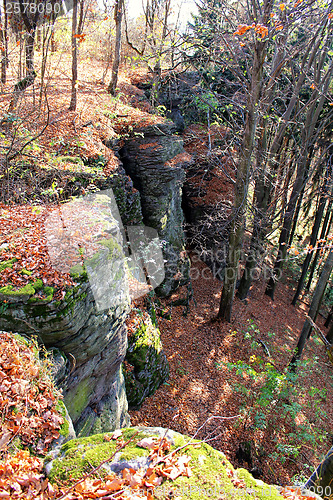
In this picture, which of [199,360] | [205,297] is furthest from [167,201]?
[199,360]

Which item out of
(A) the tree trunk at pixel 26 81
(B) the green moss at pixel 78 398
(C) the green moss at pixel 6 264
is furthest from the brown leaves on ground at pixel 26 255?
(A) the tree trunk at pixel 26 81

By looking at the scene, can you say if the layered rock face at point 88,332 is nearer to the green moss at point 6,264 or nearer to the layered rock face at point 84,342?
the layered rock face at point 84,342

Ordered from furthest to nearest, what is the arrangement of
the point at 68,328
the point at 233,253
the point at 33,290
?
the point at 233,253
the point at 68,328
the point at 33,290

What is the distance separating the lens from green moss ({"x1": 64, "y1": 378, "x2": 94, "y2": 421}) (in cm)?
392

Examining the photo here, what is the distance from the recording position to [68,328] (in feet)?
11.9

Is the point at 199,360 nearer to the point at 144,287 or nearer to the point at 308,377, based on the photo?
the point at 144,287

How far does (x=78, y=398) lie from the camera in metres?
4.13

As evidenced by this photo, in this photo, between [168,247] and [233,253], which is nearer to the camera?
[233,253]

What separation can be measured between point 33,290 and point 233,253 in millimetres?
7129

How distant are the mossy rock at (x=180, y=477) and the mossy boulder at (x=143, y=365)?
394 centimetres

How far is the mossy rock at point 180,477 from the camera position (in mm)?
2088

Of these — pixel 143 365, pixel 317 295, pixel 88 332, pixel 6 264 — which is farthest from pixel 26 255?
pixel 317 295

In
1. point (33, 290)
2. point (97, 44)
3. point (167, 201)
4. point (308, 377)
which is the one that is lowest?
point (308, 377)

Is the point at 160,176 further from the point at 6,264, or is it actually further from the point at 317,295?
the point at 6,264
